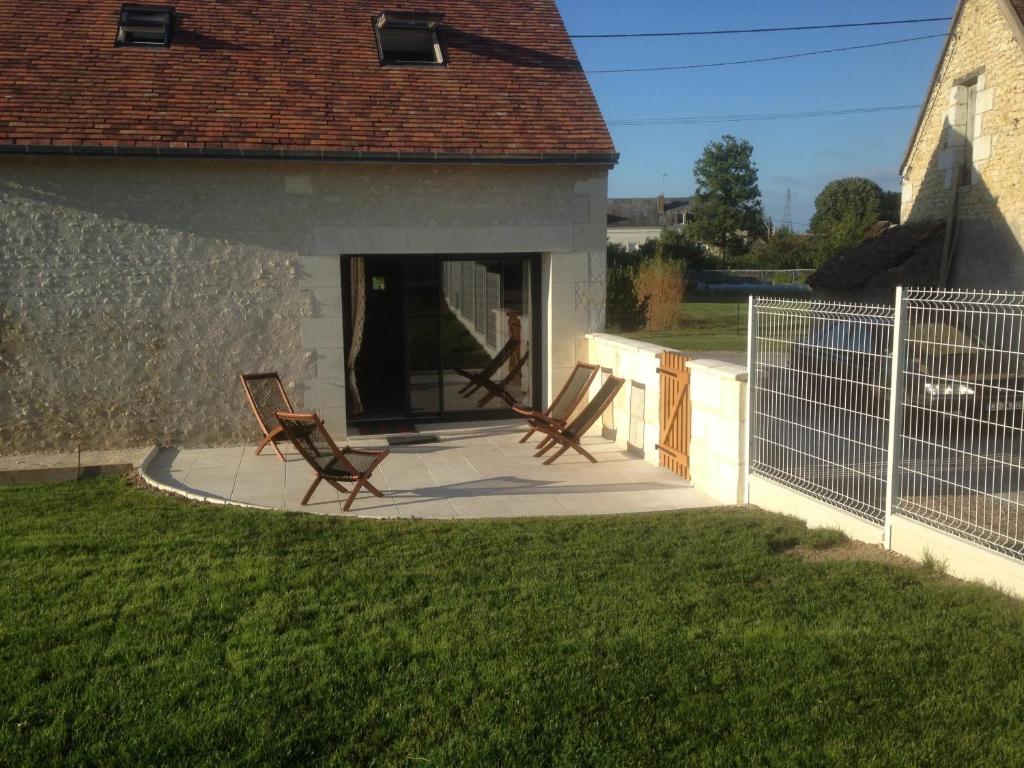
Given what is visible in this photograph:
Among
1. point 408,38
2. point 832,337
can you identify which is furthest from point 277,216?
point 832,337

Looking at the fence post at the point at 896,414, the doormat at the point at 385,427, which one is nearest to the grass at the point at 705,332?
the doormat at the point at 385,427

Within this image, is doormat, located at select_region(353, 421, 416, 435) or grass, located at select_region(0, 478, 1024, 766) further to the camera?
doormat, located at select_region(353, 421, 416, 435)

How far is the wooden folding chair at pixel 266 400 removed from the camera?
10773 mm

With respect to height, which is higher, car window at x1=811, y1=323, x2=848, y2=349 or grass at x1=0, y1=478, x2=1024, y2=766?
car window at x1=811, y1=323, x2=848, y2=349

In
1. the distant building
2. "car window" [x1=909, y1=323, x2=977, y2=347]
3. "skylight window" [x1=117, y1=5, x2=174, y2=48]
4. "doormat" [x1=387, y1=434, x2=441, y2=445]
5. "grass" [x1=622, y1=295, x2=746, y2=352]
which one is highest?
the distant building

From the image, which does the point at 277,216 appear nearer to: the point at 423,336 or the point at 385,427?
the point at 423,336

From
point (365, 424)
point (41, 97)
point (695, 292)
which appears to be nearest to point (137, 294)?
point (41, 97)

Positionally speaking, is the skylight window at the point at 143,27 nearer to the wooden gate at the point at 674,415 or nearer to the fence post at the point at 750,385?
the wooden gate at the point at 674,415

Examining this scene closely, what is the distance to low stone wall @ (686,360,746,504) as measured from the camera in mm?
8242

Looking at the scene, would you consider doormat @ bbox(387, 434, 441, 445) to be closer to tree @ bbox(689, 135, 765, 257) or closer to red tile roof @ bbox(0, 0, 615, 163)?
red tile roof @ bbox(0, 0, 615, 163)

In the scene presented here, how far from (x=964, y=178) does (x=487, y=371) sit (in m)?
10.2

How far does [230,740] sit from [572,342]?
8.86 metres

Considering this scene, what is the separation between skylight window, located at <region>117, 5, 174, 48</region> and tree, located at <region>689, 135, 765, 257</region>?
6972 cm

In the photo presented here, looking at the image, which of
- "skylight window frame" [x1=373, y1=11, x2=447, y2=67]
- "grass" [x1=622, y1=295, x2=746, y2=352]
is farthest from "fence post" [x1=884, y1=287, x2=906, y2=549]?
"grass" [x1=622, y1=295, x2=746, y2=352]
